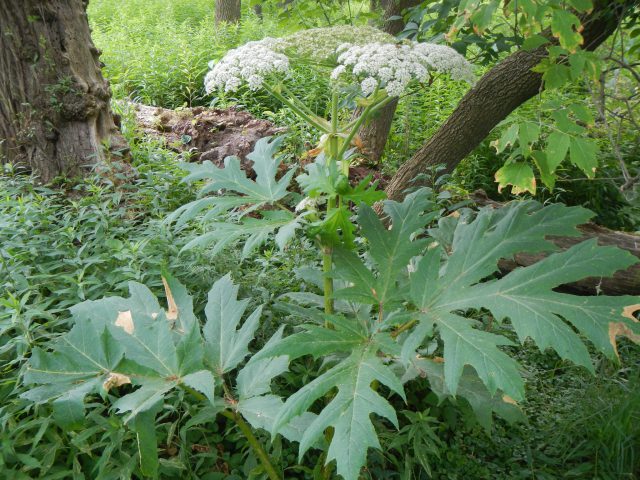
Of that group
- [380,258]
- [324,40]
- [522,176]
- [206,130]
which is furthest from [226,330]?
[206,130]

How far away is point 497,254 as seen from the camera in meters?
1.48

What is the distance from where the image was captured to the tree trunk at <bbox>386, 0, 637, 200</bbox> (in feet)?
9.87

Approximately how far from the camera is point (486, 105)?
3.39 m

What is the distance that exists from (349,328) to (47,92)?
3.01 m

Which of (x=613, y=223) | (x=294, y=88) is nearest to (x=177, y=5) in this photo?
(x=294, y=88)

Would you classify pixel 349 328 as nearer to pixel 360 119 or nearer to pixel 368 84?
pixel 360 119

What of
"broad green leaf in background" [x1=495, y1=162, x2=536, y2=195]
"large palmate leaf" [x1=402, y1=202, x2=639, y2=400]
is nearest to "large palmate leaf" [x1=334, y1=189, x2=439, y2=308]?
"large palmate leaf" [x1=402, y1=202, x2=639, y2=400]

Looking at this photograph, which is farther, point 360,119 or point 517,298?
point 360,119

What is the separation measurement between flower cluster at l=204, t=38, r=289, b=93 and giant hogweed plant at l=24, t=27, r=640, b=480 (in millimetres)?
16

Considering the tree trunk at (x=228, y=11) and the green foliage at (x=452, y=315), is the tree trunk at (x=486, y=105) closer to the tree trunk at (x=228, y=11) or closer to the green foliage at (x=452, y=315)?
the green foliage at (x=452, y=315)

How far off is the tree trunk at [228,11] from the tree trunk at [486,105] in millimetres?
6581

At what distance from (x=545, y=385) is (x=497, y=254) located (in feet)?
4.82

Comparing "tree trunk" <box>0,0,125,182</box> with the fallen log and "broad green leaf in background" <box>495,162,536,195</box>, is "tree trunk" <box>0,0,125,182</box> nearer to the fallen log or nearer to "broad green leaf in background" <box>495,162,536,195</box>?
"broad green leaf in background" <box>495,162,536,195</box>

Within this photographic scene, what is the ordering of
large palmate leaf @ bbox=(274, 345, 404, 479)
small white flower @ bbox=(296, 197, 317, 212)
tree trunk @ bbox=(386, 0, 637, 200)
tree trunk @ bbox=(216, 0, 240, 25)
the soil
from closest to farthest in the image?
large palmate leaf @ bbox=(274, 345, 404, 479)
small white flower @ bbox=(296, 197, 317, 212)
tree trunk @ bbox=(386, 0, 637, 200)
the soil
tree trunk @ bbox=(216, 0, 240, 25)
